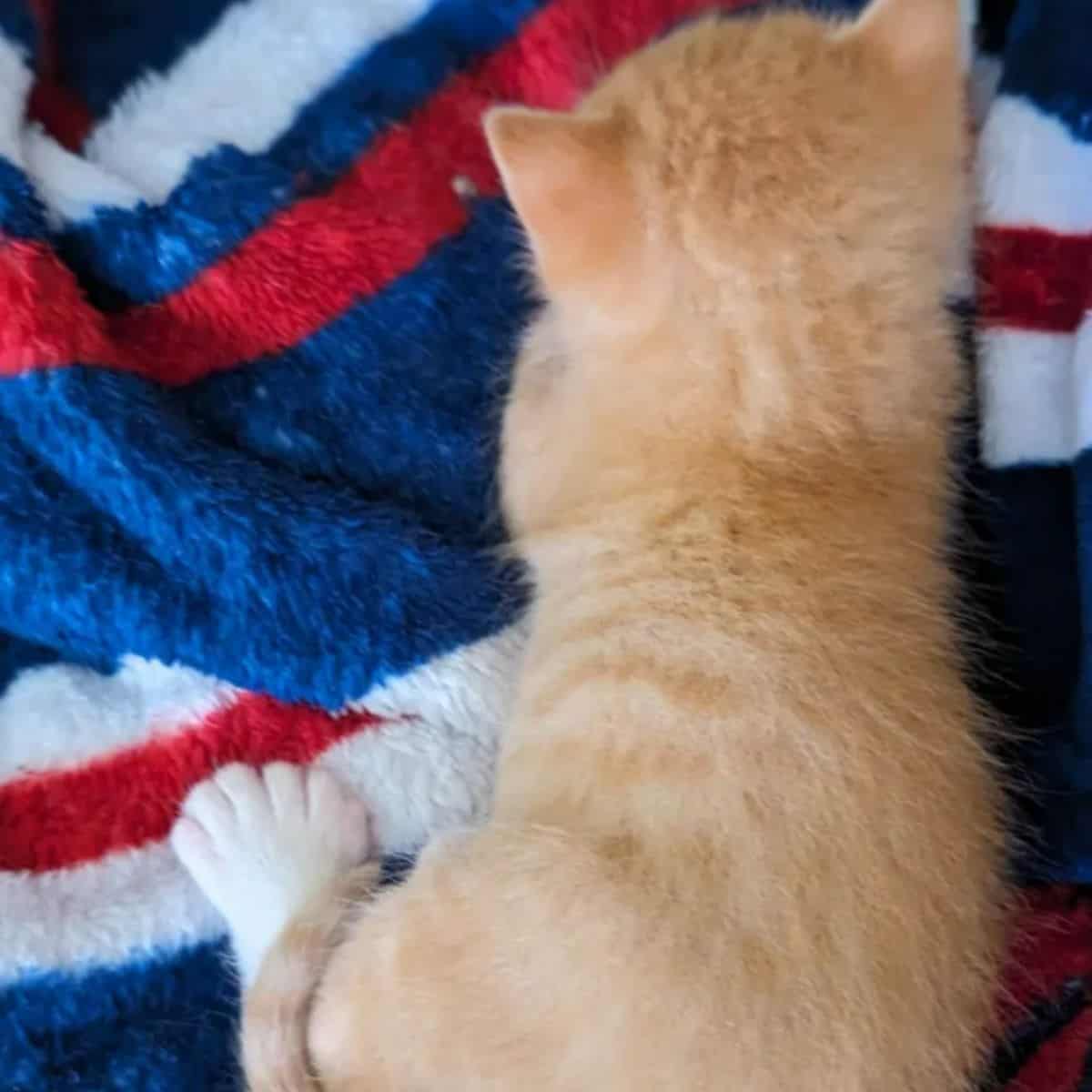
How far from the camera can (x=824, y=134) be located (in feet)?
3.42

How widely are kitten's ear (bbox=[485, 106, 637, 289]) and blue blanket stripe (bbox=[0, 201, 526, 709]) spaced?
0.83 feet

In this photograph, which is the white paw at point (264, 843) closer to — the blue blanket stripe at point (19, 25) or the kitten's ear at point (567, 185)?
the kitten's ear at point (567, 185)

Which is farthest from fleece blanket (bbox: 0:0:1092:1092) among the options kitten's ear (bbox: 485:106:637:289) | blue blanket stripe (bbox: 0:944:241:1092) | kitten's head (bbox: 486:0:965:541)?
kitten's ear (bbox: 485:106:637:289)

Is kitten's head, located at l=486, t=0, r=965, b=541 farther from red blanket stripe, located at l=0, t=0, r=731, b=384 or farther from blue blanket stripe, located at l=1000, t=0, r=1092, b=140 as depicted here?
red blanket stripe, located at l=0, t=0, r=731, b=384

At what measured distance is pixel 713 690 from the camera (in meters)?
0.99

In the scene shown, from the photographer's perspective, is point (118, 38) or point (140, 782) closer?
point (140, 782)

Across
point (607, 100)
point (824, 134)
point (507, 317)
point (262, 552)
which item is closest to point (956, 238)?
point (824, 134)

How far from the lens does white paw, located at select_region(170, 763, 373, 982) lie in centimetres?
110

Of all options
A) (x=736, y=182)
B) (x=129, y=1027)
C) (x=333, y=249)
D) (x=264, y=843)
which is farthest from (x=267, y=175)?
(x=129, y=1027)

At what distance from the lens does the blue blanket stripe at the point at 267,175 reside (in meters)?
1.22

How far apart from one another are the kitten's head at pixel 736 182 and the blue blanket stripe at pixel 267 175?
27 cm

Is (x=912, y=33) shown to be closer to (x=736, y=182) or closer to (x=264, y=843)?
(x=736, y=182)

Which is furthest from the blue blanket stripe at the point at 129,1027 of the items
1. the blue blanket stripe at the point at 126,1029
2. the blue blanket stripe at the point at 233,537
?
the blue blanket stripe at the point at 233,537

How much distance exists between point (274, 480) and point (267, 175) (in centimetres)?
25
